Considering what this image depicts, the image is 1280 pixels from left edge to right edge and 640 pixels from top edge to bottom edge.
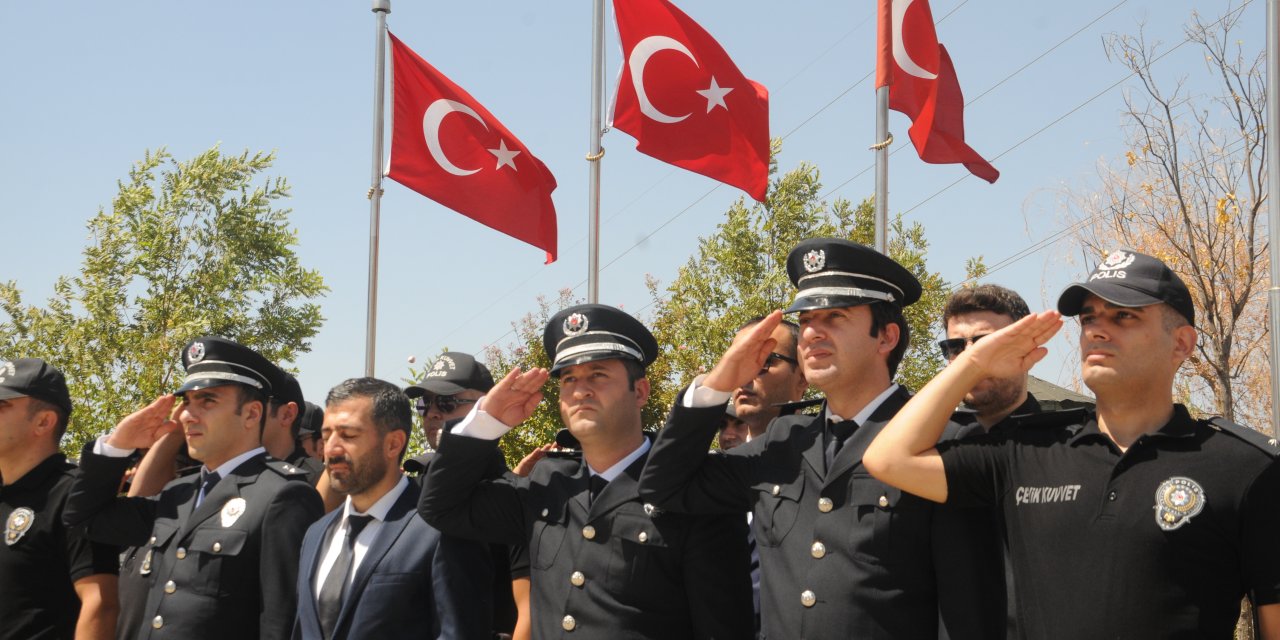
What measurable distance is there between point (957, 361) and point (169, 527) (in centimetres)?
372

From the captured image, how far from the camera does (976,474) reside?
12.6 ft

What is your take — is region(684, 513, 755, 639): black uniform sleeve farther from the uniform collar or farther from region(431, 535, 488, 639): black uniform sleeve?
the uniform collar

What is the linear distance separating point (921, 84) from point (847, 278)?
4.27m

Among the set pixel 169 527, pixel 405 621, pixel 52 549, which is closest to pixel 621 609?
pixel 405 621

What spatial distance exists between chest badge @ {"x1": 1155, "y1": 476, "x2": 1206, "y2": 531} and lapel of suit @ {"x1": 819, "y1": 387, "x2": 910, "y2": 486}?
3.04 feet

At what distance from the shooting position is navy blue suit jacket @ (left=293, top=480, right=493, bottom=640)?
16.1 feet

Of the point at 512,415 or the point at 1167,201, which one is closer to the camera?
the point at 512,415

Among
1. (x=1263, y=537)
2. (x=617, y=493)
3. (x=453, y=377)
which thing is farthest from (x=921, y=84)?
(x=1263, y=537)

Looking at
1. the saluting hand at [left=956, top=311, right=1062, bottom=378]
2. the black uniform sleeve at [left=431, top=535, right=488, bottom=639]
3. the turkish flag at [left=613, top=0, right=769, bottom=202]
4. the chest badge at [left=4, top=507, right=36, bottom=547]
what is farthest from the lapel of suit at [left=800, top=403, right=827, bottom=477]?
the turkish flag at [left=613, top=0, right=769, bottom=202]

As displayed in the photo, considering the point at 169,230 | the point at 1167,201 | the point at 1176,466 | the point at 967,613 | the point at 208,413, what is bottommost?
the point at 967,613

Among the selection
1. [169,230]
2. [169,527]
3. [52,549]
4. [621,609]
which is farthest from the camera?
[169,230]

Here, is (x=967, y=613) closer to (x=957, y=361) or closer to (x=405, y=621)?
(x=957, y=361)

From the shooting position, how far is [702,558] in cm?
450

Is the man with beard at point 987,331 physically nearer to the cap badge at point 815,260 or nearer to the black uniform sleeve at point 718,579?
the cap badge at point 815,260
